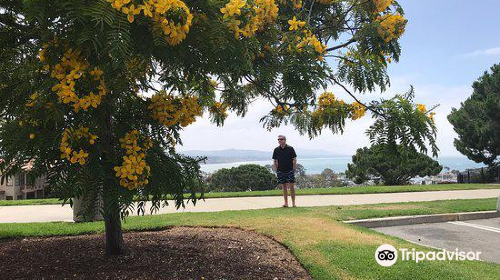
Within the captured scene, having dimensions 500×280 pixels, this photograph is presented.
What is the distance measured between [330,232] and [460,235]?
2320 mm

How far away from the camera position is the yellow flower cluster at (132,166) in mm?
2662

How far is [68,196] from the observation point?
110 inches

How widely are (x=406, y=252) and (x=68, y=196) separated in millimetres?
3709

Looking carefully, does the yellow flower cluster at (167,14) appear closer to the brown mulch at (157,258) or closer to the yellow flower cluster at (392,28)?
the yellow flower cluster at (392,28)

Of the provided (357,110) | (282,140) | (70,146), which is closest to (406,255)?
(357,110)

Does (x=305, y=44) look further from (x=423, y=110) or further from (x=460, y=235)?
(x=460, y=235)

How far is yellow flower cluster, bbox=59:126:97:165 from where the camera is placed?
248cm

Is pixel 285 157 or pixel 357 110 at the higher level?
pixel 357 110

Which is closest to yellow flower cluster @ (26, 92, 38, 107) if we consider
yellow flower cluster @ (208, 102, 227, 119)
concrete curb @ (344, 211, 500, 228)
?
yellow flower cluster @ (208, 102, 227, 119)

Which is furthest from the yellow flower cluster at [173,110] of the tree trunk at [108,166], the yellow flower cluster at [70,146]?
the yellow flower cluster at [70,146]

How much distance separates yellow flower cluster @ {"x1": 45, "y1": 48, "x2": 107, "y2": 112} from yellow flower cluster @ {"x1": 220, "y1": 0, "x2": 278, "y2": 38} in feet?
2.78

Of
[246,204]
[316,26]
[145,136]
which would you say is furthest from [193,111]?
[246,204]

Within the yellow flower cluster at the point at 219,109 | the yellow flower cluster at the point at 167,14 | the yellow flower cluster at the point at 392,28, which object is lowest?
the yellow flower cluster at the point at 219,109

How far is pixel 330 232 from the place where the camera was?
581 cm
